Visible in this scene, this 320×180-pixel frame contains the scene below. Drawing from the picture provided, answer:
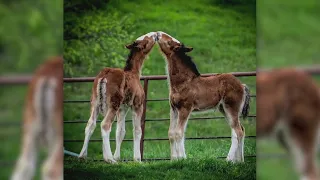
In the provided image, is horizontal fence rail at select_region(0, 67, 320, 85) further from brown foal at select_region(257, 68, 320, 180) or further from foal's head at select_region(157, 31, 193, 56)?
foal's head at select_region(157, 31, 193, 56)

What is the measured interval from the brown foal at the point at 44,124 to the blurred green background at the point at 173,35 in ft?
0.19

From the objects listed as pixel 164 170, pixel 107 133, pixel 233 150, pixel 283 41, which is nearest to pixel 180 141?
pixel 164 170

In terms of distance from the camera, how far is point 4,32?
12.8 ft

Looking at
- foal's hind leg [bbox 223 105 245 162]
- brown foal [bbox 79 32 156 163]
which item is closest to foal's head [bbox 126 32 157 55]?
brown foal [bbox 79 32 156 163]

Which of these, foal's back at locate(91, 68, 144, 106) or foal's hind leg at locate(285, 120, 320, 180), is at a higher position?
foal's back at locate(91, 68, 144, 106)

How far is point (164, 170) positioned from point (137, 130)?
25 centimetres

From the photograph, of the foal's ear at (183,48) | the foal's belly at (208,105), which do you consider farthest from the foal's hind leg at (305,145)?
the foal's ear at (183,48)

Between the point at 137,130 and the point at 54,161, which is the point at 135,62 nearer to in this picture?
the point at 137,130

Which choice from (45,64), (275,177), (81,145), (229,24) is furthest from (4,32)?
(275,177)

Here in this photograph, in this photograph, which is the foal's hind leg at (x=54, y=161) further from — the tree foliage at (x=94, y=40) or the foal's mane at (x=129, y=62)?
the foal's mane at (x=129, y=62)

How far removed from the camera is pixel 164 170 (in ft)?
12.7

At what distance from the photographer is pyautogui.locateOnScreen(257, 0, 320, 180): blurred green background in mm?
3879

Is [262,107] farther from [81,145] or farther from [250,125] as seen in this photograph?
[81,145]

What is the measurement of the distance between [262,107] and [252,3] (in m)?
0.54
